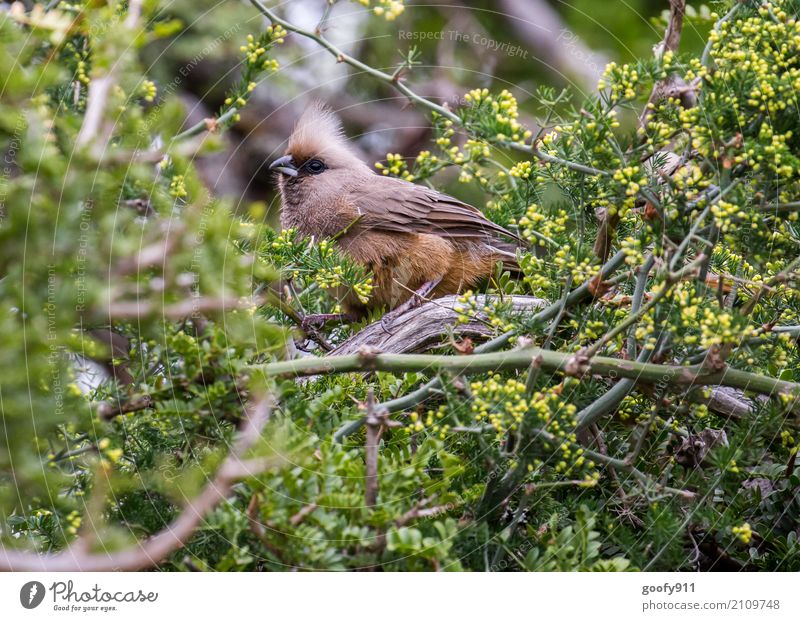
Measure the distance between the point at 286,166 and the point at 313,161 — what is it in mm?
125

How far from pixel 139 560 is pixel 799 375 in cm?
163

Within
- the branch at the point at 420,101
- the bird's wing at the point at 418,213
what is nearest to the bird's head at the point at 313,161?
the bird's wing at the point at 418,213

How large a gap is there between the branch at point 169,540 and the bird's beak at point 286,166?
238 centimetres

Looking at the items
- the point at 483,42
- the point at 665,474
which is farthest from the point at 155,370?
the point at 483,42

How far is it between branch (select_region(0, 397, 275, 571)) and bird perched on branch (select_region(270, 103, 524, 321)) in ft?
A: 6.24

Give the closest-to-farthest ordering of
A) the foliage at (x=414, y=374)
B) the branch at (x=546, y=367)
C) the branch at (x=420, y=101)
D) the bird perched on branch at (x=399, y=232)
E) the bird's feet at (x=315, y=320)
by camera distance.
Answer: the foliage at (x=414, y=374) → the branch at (x=546, y=367) → the branch at (x=420, y=101) → the bird's feet at (x=315, y=320) → the bird perched on branch at (x=399, y=232)

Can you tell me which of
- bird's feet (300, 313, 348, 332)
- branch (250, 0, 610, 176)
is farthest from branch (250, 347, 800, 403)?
bird's feet (300, 313, 348, 332)

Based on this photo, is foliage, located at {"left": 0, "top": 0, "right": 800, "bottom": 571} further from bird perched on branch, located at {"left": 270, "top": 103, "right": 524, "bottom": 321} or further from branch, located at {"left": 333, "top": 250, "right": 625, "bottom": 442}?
bird perched on branch, located at {"left": 270, "top": 103, "right": 524, "bottom": 321}

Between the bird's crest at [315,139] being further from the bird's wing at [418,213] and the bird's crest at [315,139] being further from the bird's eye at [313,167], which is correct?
A: the bird's wing at [418,213]

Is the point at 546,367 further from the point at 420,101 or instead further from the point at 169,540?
the point at 169,540

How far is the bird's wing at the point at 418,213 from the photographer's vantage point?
145 inches

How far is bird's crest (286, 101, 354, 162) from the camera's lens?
3.83 metres
